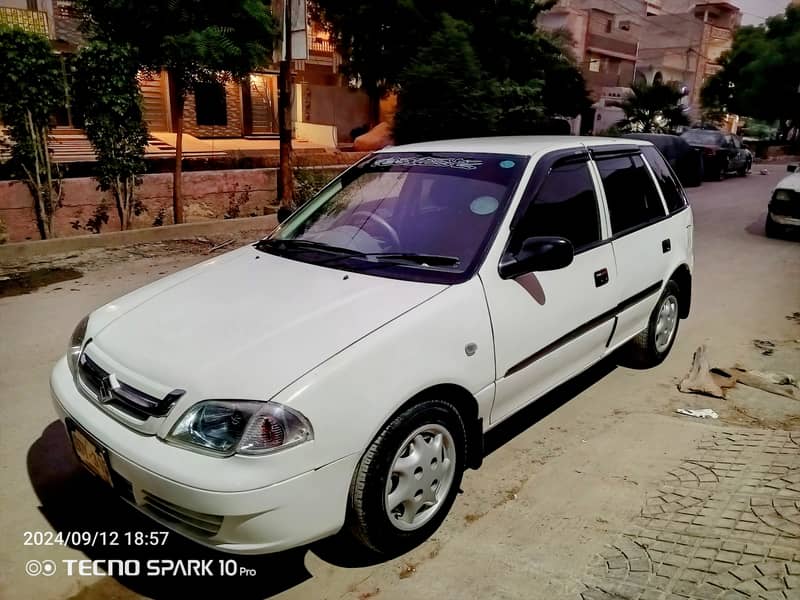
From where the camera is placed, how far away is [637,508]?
304 cm

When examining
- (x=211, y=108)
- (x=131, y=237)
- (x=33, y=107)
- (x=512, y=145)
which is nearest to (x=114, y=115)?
(x=33, y=107)

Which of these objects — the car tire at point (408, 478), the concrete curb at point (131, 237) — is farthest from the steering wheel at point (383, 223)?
the concrete curb at point (131, 237)

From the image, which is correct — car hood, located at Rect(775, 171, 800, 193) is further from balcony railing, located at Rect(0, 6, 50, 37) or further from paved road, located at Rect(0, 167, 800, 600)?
balcony railing, located at Rect(0, 6, 50, 37)

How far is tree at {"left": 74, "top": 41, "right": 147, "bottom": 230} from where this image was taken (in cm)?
853

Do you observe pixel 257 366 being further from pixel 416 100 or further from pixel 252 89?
pixel 252 89

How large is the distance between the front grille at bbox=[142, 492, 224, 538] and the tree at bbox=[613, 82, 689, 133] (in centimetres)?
2560

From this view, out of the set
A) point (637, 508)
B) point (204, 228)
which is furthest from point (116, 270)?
point (637, 508)

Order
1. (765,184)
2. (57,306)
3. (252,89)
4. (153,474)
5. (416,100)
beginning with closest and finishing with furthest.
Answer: (153,474) → (57,306) → (416,100) → (765,184) → (252,89)

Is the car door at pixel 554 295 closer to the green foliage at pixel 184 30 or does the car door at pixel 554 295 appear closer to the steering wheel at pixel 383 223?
the steering wheel at pixel 383 223

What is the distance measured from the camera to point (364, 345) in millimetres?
2404

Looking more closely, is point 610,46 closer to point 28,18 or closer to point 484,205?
point 28,18

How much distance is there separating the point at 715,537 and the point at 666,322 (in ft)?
7.66

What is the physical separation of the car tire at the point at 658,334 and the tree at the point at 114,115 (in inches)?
299

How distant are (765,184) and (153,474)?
71.0ft
